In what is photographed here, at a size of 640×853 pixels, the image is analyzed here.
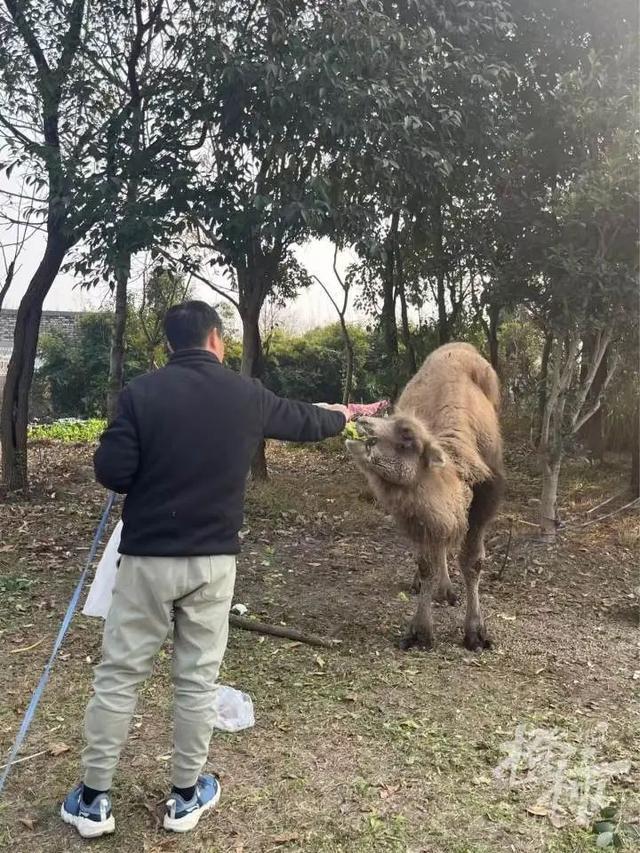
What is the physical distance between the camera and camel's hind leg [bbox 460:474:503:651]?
4.97 meters

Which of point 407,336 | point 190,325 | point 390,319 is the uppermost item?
point 390,319

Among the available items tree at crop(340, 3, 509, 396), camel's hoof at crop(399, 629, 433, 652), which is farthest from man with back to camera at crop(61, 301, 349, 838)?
tree at crop(340, 3, 509, 396)

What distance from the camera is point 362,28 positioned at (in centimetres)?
589

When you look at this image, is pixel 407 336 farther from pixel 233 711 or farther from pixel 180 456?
pixel 180 456

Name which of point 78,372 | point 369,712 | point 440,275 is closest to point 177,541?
point 369,712

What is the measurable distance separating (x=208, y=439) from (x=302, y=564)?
4.09 m

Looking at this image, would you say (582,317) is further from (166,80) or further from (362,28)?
(166,80)

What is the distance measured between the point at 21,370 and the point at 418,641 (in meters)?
5.84

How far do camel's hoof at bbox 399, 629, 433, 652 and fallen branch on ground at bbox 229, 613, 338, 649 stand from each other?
475mm

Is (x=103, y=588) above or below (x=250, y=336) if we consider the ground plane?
below

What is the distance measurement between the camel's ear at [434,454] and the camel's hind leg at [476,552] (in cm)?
107

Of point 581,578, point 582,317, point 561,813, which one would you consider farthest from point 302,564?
point 561,813

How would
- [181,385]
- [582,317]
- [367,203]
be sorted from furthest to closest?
[367,203]
[582,317]
[181,385]

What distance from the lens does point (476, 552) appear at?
17.1ft
